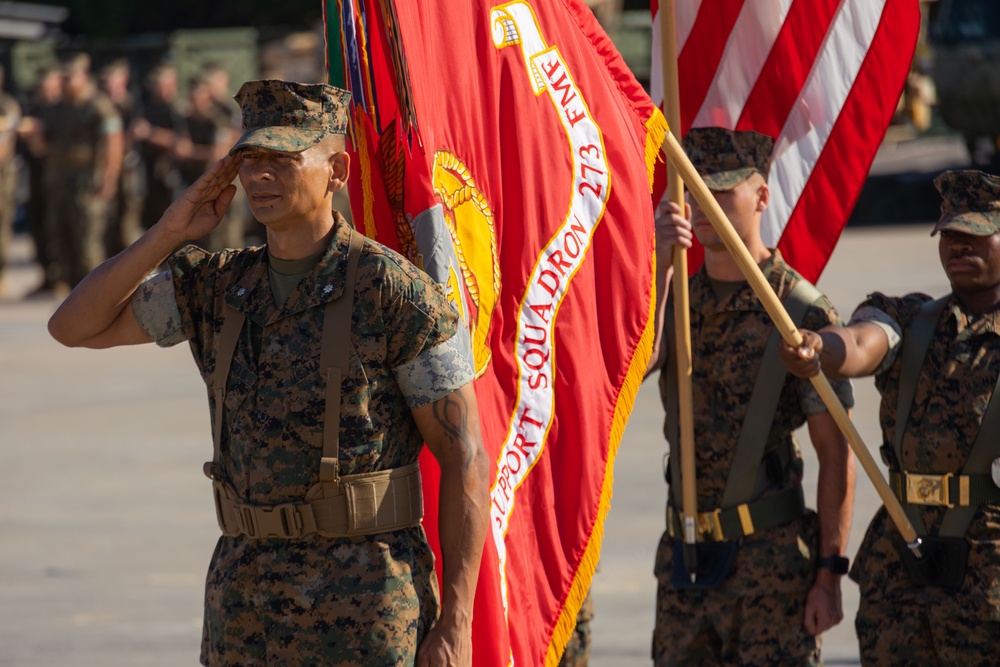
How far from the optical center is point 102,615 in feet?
24.4

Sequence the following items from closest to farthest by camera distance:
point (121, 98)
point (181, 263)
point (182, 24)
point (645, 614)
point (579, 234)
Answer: point (181, 263) < point (579, 234) < point (645, 614) < point (121, 98) < point (182, 24)

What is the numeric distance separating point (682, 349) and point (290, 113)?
5.23 feet

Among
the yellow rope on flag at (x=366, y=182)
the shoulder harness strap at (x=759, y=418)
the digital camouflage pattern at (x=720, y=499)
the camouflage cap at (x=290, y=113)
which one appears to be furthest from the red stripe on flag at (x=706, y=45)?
the camouflage cap at (x=290, y=113)

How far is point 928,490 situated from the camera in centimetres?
445

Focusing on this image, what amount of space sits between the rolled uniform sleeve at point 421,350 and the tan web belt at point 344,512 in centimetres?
19

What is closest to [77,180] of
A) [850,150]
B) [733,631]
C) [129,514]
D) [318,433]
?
[129,514]

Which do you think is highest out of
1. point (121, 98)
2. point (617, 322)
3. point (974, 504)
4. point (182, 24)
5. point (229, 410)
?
point (229, 410)

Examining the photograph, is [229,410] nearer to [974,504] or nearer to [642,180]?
[642,180]

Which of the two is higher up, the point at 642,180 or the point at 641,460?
the point at 642,180

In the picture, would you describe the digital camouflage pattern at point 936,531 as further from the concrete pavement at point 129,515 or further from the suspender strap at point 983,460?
the concrete pavement at point 129,515

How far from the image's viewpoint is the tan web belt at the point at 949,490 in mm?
4391

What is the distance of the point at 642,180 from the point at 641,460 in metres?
5.45

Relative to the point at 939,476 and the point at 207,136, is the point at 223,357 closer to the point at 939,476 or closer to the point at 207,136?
the point at 939,476

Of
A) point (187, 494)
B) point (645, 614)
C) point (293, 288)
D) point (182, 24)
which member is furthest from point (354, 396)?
point (182, 24)
